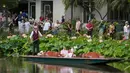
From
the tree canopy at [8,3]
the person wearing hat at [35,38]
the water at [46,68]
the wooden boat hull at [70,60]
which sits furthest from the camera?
the tree canopy at [8,3]

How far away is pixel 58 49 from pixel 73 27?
15403 mm

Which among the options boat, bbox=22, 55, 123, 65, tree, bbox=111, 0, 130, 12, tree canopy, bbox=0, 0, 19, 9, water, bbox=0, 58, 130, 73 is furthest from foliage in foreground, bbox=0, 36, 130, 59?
tree canopy, bbox=0, 0, 19, 9

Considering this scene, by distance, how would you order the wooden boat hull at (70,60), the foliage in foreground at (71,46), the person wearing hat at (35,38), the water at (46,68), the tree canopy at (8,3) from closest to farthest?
the water at (46,68)
the wooden boat hull at (70,60)
the foliage in foreground at (71,46)
the person wearing hat at (35,38)
the tree canopy at (8,3)

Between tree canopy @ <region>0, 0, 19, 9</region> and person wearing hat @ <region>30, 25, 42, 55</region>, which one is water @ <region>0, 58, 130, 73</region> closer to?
person wearing hat @ <region>30, 25, 42, 55</region>

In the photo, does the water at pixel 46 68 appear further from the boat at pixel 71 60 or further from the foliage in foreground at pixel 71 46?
the foliage in foreground at pixel 71 46

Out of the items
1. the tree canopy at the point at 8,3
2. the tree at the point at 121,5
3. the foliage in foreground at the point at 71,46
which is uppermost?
the tree canopy at the point at 8,3

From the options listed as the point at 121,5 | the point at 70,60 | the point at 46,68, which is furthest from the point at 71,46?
the point at 121,5

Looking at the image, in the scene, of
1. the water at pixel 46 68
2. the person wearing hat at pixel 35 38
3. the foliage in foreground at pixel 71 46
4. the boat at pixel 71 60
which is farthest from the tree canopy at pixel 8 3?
the boat at pixel 71 60

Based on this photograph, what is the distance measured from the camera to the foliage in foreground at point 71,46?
82.5 ft

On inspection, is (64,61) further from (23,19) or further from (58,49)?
(23,19)

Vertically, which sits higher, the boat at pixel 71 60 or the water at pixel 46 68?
the boat at pixel 71 60

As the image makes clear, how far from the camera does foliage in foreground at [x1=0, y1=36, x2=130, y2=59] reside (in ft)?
82.5

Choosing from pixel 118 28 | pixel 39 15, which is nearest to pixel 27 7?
pixel 39 15

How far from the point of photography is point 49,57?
2338cm
